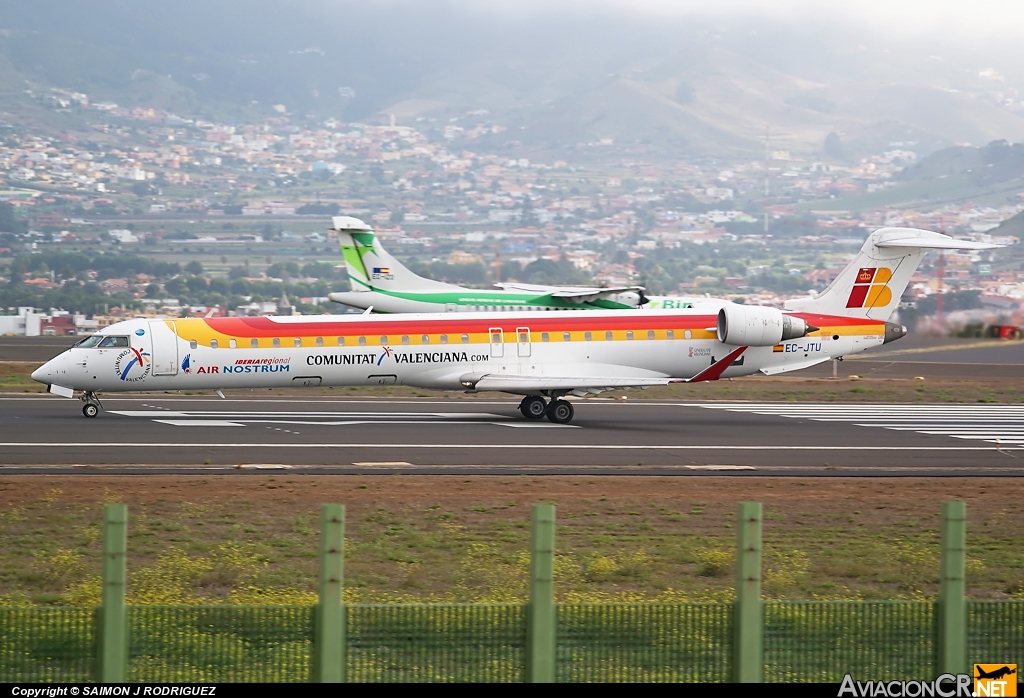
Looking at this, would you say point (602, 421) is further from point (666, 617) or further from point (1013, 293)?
point (1013, 293)

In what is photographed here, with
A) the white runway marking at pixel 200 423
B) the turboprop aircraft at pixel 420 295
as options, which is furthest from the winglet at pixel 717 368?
the turboprop aircraft at pixel 420 295

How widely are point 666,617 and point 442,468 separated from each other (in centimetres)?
1288

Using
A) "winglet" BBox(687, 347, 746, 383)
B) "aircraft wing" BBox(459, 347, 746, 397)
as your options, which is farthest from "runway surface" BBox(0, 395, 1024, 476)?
"winglet" BBox(687, 347, 746, 383)

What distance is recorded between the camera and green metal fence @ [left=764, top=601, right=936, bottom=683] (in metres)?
8.45

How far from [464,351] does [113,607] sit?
70.1 ft

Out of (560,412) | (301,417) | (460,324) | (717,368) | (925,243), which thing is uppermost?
(925,243)

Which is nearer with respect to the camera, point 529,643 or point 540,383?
point 529,643

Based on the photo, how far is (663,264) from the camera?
189 meters

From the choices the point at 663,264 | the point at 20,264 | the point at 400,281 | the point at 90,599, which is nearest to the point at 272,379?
the point at 90,599

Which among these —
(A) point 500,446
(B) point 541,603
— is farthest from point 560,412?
(B) point 541,603

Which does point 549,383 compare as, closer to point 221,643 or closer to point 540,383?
point 540,383

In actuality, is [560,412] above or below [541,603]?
above

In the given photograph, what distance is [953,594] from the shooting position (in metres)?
8.12

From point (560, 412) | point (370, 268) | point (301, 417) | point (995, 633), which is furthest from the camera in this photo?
point (370, 268)
